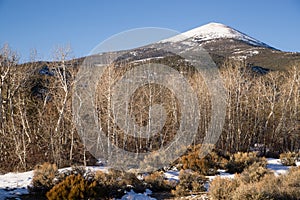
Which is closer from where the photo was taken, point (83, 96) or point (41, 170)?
point (41, 170)

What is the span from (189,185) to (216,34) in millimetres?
123249

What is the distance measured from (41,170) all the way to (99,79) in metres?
10.3

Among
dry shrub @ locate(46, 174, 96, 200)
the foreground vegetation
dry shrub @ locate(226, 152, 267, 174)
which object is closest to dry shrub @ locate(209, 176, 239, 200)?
the foreground vegetation

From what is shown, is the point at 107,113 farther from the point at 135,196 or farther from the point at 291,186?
the point at 291,186

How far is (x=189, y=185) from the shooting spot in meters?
10.3

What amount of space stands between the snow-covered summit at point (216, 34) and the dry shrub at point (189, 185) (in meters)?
105

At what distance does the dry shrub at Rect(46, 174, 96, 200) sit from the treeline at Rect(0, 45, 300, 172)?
6.65 m

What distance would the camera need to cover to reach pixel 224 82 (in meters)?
22.5

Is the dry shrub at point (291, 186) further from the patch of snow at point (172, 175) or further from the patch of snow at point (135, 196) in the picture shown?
the patch of snow at point (172, 175)

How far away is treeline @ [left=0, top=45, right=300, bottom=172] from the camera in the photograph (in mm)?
16359

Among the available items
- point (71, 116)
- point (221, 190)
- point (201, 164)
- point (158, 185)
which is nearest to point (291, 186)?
point (221, 190)

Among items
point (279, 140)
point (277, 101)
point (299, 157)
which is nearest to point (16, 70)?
point (299, 157)

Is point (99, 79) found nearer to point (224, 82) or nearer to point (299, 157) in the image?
point (224, 82)

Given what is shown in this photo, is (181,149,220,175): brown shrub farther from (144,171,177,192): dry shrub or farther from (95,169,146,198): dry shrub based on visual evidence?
(95,169,146,198): dry shrub
